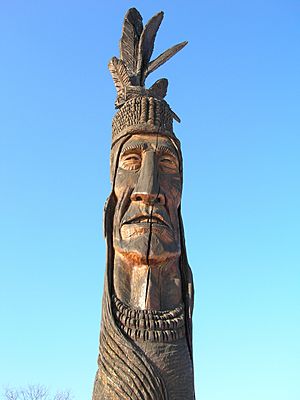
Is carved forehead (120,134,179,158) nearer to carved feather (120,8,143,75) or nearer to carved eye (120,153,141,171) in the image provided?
carved eye (120,153,141,171)

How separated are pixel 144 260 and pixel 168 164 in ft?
4.17

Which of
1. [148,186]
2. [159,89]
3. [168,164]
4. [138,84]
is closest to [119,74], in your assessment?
[138,84]

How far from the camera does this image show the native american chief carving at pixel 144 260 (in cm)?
512

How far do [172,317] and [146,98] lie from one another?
2566 millimetres

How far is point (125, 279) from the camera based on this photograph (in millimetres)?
5766

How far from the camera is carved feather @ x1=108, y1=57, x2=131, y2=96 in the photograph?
22.7ft

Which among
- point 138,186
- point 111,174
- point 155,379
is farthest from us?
point 111,174

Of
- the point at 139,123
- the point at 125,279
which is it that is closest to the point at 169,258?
the point at 125,279

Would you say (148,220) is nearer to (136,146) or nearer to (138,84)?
(136,146)

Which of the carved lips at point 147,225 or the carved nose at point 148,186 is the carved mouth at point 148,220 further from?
the carved nose at point 148,186

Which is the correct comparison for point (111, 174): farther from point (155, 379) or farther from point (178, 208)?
point (155, 379)

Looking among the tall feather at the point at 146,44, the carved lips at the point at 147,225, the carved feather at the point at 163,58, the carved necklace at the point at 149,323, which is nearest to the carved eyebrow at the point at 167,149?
the carved lips at the point at 147,225

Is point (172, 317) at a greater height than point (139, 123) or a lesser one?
lesser

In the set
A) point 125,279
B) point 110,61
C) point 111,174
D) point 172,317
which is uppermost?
point 110,61
